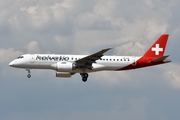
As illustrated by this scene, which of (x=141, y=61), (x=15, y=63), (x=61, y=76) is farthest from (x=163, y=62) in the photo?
(x=15, y=63)

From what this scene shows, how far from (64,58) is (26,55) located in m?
6.06

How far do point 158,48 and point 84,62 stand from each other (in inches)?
564

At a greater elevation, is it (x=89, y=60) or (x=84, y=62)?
(x=89, y=60)

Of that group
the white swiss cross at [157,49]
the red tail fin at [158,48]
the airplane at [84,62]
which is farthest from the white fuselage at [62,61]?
the white swiss cross at [157,49]

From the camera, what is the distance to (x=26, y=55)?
314 feet

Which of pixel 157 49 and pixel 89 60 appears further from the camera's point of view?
pixel 157 49

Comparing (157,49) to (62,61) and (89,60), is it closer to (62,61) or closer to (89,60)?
(89,60)

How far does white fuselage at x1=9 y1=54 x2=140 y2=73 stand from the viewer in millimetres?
94312

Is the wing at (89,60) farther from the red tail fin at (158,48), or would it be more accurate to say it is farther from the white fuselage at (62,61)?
the red tail fin at (158,48)

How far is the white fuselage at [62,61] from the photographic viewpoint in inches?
3713

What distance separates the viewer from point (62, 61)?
95250 millimetres

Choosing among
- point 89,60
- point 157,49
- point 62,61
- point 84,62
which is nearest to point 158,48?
point 157,49

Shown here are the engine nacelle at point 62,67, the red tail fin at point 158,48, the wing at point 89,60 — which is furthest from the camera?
the red tail fin at point 158,48

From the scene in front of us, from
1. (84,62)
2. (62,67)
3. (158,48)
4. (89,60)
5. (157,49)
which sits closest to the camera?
(62,67)
